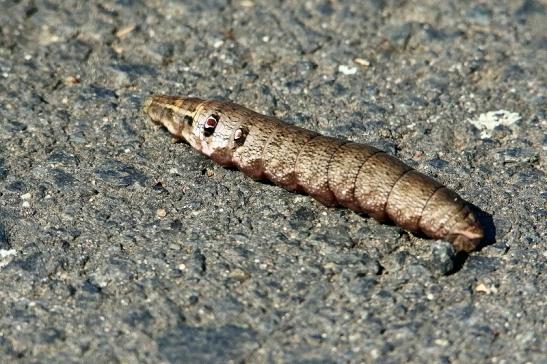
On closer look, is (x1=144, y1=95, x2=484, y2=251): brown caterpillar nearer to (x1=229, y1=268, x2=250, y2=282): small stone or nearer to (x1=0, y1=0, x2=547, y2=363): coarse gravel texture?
(x1=0, y1=0, x2=547, y2=363): coarse gravel texture

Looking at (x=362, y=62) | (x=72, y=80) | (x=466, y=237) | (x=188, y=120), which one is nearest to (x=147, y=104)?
(x=188, y=120)

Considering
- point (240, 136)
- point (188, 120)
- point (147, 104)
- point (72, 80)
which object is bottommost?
point (72, 80)

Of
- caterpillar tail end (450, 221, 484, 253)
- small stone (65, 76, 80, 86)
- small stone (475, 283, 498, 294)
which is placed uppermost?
caterpillar tail end (450, 221, 484, 253)

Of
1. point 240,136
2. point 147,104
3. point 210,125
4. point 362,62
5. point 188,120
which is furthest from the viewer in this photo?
point 362,62

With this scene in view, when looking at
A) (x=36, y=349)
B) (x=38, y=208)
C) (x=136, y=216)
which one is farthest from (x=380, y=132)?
(x=36, y=349)

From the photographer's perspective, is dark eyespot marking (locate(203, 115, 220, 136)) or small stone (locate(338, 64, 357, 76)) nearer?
dark eyespot marking (locate(203, 115, 220, 136))

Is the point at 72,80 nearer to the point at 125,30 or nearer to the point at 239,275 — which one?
the point at 125,30

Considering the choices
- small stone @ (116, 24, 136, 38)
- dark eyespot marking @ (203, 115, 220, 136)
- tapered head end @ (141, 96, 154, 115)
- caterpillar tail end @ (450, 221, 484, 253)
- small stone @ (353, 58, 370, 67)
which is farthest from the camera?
small stone @ (116, 24, 136, 38)

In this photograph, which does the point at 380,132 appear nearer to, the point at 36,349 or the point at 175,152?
the point at 175,152

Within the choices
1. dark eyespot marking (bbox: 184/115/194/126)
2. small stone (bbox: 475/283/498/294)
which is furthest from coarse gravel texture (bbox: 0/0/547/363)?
dark eyespot marking (bbox: 184/115/194/126)
